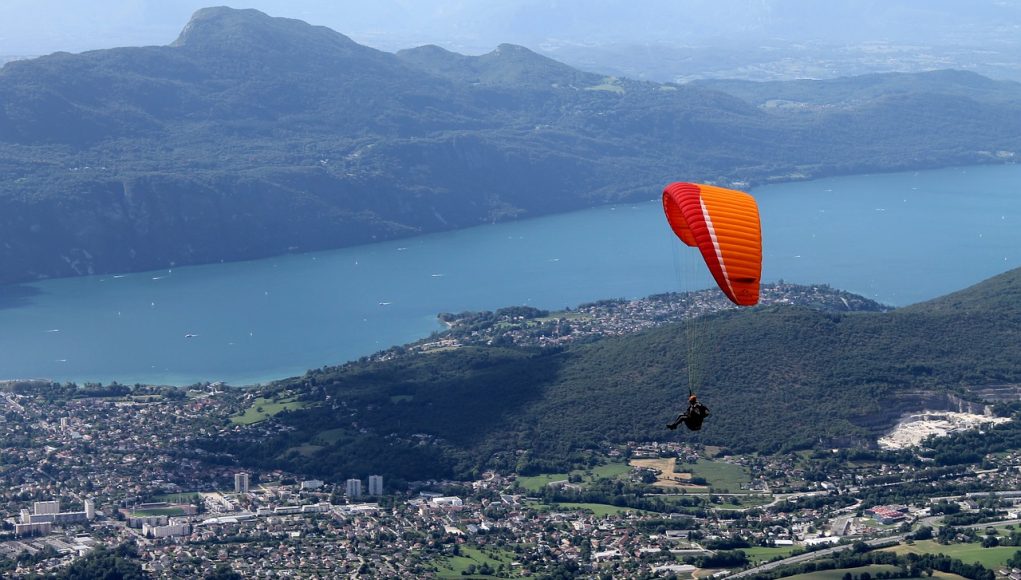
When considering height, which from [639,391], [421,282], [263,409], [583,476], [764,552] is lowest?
[764,552]

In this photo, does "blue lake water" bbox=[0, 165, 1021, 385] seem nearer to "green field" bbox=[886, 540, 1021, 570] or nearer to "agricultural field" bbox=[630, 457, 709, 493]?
"agricultural field" bbox=[630, 457, 709, 493]

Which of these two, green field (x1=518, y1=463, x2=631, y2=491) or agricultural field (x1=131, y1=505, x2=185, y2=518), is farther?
green field (x1=518, y1=463, x2=631, y2=491)

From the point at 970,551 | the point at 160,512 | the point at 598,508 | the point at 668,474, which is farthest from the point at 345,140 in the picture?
the point at 970,551

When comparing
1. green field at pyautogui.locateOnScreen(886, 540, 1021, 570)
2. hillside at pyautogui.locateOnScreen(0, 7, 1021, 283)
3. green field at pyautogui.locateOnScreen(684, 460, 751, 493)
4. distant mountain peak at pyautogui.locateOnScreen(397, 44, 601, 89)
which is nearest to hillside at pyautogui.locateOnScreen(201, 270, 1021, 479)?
green field at pyautogui.locateOnScreen(684, 460, 751, 493)

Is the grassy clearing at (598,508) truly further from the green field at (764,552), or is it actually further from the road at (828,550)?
the road at (828,550)

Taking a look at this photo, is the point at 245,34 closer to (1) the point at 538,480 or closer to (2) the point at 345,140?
(2) the point at 345,140

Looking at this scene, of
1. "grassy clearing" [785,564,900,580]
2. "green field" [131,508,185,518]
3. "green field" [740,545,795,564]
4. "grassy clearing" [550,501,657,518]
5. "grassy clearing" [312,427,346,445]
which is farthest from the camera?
"grassy clearing" [312,427,346,445]

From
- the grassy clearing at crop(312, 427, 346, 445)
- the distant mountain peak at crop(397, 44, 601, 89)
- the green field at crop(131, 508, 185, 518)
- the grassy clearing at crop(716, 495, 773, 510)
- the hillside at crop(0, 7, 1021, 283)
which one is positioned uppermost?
the distant mountain peak at crop(397, 44, 601, 89)
